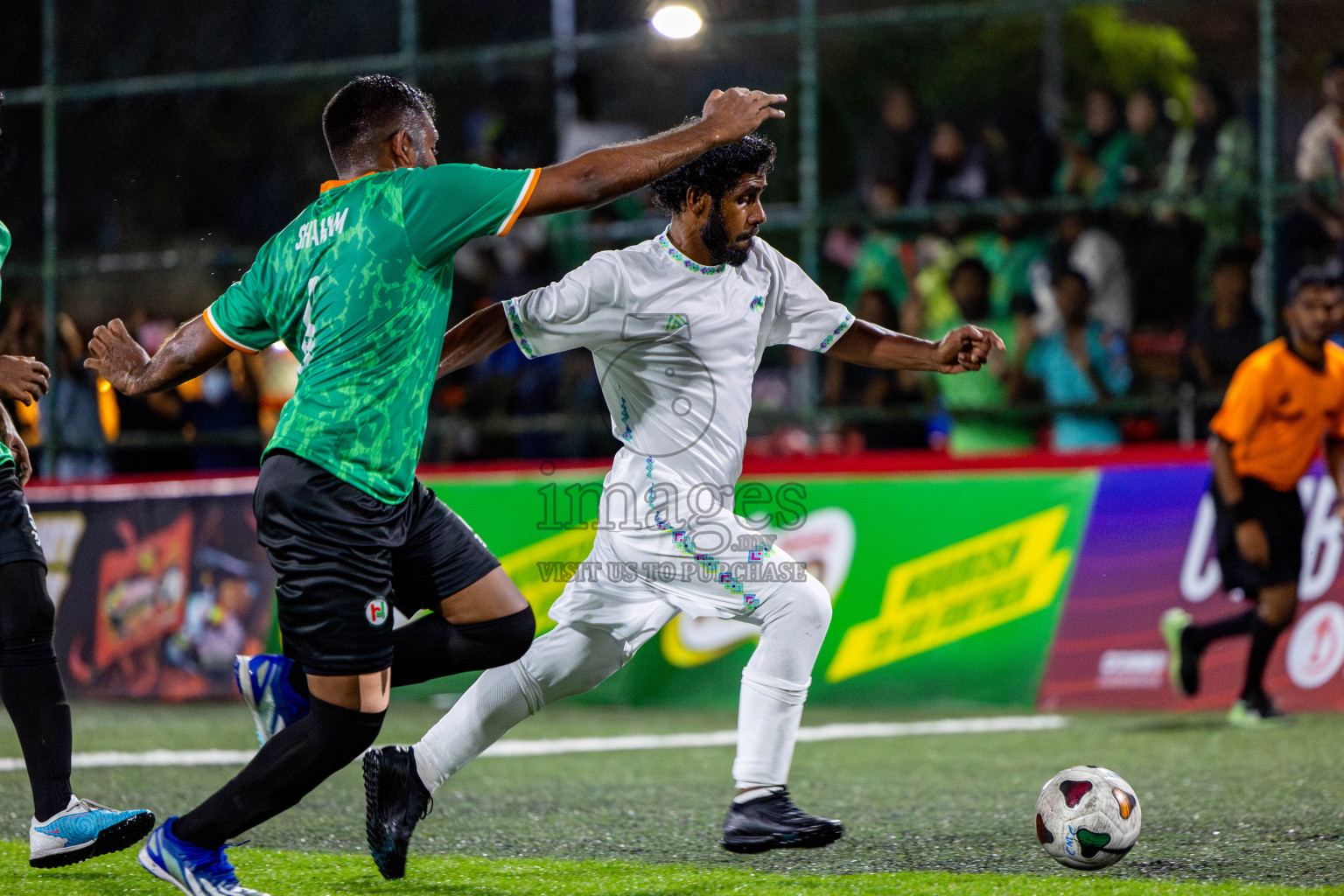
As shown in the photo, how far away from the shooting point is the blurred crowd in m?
9.24

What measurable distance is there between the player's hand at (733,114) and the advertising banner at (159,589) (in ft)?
20.9

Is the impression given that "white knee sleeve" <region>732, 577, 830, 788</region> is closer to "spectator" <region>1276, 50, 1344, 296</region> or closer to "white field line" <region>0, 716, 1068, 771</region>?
"white field line" <region>0, 716, 1068, 771</region>

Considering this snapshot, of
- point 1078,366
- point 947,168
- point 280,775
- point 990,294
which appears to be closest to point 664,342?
point 280,775

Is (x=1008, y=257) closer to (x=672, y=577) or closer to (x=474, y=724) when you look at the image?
(x=672, y=577)

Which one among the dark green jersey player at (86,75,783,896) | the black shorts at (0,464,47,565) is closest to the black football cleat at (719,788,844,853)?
the dark green jersey player at (86,75,783,896)

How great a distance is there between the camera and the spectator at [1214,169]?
9234 millimetres

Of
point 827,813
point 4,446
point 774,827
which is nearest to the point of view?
point 774,827

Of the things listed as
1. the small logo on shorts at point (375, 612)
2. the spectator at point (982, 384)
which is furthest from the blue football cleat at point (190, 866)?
the spectator at point (982, 384)

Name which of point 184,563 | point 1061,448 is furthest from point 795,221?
point 184,563

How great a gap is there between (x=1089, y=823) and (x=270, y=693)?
2.28m

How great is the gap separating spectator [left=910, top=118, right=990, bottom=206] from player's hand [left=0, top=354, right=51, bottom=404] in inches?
267

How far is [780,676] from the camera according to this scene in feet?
15.1

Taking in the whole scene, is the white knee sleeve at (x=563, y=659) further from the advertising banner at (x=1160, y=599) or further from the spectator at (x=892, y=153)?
the spectator at (x=892, y=153)

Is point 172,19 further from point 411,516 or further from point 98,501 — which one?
point 411,516
